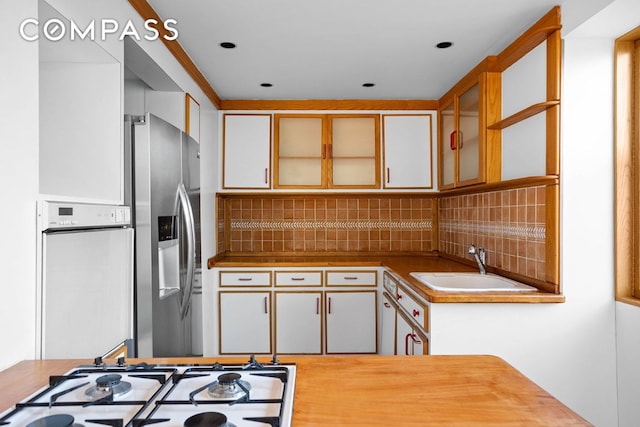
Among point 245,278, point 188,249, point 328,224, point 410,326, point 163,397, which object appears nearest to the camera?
point 163,397

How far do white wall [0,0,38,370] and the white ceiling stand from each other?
41.0 inches

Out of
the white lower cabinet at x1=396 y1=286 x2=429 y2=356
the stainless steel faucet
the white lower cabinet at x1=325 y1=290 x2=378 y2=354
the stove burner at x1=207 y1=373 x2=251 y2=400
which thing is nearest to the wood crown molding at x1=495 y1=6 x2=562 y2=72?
the stainless steel faucet

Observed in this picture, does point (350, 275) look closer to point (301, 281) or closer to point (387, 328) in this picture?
point (301, 281)

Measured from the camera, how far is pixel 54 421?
785 mm

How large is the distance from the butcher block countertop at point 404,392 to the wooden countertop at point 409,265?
3.16 feet

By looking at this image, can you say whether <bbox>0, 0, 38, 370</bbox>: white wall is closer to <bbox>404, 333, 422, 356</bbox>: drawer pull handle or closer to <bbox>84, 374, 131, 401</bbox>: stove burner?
<bbox>84, 374, 131, 401</bbox>: stove burner

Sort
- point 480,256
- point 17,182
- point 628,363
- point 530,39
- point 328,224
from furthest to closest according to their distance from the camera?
point 328,224
point 480,256
point 530,39
point 628,363
point 17,182

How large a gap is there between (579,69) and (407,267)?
1709 millimetres

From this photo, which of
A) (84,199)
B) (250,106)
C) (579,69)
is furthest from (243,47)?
(579,69)

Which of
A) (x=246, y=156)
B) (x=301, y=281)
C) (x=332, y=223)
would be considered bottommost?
(x=301, y=281)

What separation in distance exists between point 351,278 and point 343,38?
1934 millimetres

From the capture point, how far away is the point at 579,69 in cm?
208

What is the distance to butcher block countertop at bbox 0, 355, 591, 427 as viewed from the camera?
2.77 ft

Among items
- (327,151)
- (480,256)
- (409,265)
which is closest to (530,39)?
(480,256)
